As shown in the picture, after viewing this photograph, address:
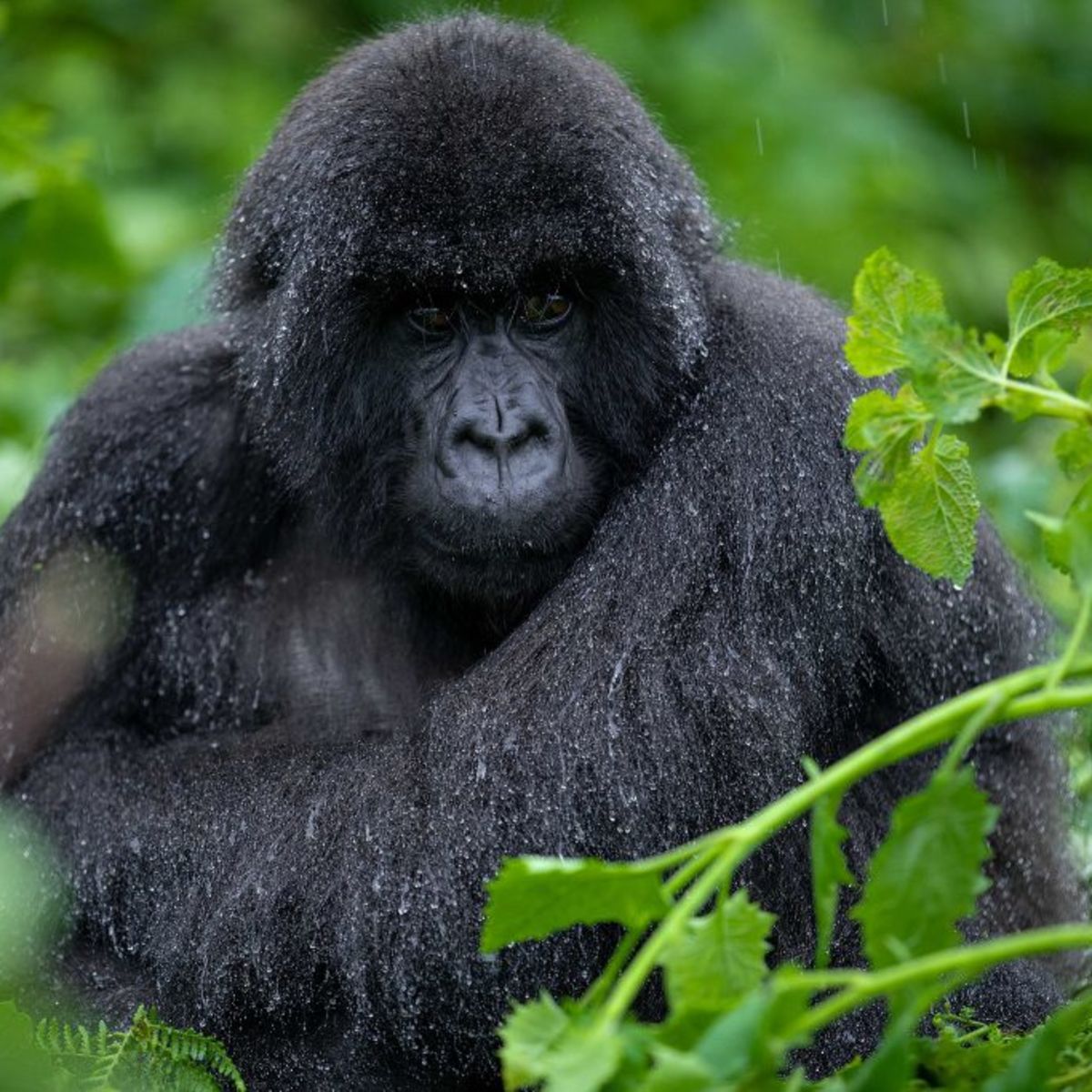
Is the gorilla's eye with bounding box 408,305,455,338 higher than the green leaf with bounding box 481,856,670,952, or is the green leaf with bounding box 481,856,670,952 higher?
the green leaf with bounding box 481,856,670,952

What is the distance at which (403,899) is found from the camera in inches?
119

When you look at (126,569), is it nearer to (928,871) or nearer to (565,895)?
(565,895)

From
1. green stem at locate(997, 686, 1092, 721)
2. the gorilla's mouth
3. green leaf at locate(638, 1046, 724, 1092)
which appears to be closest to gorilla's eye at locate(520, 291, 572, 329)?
the gorilla's mouth

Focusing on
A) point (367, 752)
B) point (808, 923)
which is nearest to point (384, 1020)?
point (367, 752)

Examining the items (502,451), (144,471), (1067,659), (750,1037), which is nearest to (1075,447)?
(1067,659)

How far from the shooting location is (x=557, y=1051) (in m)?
1.58

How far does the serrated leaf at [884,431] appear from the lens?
1.99 m

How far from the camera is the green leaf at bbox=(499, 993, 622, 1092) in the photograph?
150cm

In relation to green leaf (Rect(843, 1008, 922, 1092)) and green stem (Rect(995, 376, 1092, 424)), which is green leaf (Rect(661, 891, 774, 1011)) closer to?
green leaf (Rect(843, 1008, 922, 1092))

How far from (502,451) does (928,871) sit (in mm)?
1689

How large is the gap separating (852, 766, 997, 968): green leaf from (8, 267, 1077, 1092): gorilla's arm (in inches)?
53.0

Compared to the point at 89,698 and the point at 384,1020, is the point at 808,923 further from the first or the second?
the point at 89,698

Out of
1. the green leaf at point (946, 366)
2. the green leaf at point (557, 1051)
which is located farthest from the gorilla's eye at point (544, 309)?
the green leaf at point (557, 1051)

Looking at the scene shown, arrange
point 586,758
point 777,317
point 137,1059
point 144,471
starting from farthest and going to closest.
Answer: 1. point 144,471
2. point 777,317
3. point 586,758
4. point 137,1059
